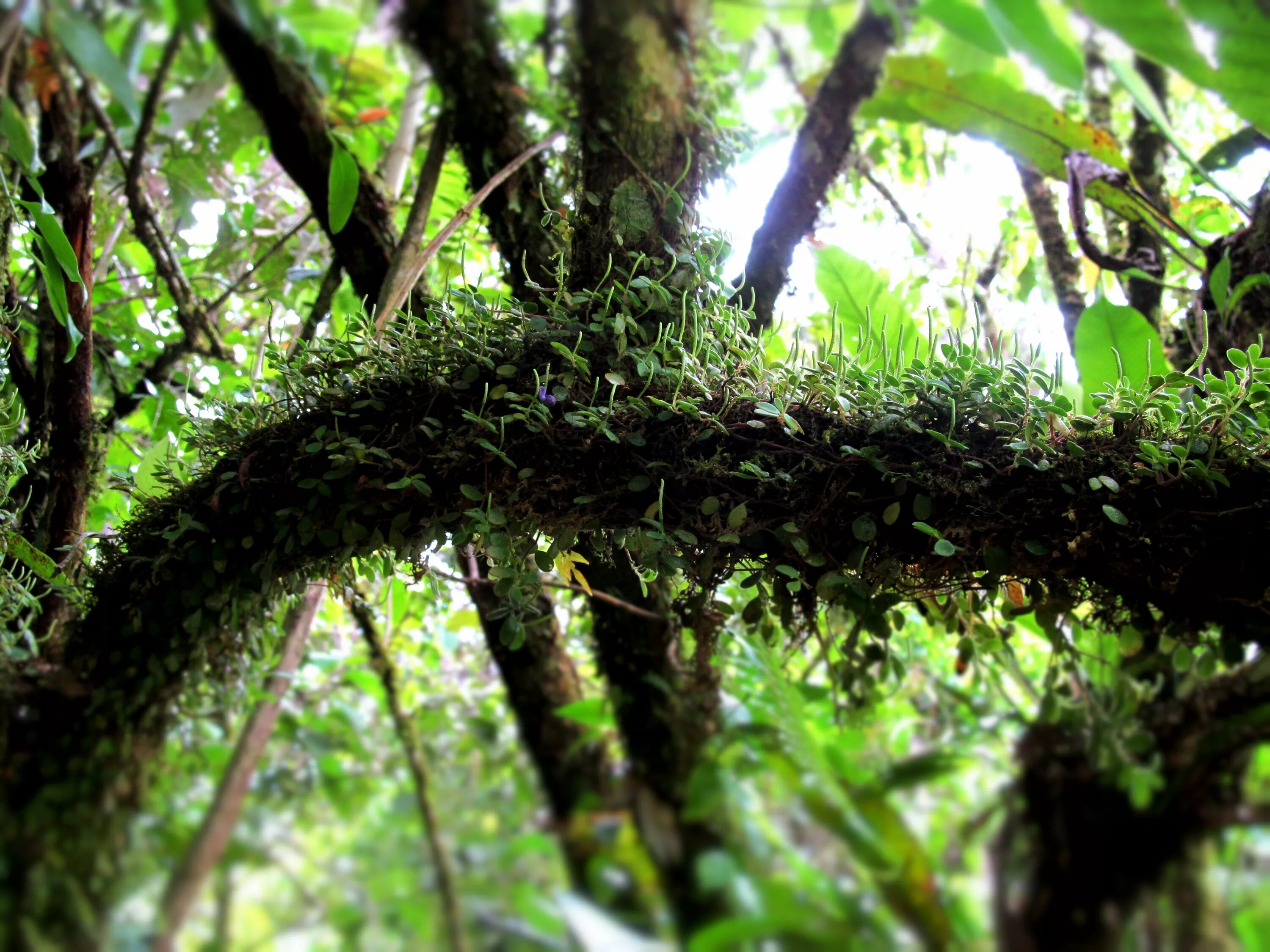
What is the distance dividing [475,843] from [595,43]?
2.14ft

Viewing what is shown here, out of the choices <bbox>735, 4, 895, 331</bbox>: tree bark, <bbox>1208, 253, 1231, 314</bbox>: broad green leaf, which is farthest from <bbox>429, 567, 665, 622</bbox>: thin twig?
<bbox>1208, 253, 1231, 314</bbox>: broad green leaf

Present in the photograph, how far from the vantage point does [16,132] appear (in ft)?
2.33

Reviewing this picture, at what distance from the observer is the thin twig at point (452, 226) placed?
98 centimetres

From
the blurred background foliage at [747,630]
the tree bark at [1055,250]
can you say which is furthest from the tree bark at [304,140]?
the tree bark at [1055,250]

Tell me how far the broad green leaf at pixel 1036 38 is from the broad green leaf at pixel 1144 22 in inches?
1.1

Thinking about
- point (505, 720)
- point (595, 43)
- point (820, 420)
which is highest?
point (595, 43)

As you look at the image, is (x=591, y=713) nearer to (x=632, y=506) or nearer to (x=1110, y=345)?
(x=632, y=506)

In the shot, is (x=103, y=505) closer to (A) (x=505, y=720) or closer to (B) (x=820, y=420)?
(A) (x=505, y=720)

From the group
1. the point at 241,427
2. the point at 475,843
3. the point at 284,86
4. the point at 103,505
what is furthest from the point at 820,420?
the point at 103,505

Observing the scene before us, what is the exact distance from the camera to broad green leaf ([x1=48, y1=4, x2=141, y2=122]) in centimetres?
53

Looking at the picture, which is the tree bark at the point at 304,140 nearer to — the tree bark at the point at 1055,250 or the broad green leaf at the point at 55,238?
the broad green leaf at the point at 55,238

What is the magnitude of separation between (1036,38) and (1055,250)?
1153 millimetres

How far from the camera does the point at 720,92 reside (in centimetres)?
88

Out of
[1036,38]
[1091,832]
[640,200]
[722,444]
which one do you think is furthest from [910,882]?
[640,200]
